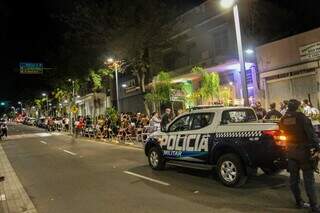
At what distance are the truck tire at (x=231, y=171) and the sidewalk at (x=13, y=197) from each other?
420 centimetres

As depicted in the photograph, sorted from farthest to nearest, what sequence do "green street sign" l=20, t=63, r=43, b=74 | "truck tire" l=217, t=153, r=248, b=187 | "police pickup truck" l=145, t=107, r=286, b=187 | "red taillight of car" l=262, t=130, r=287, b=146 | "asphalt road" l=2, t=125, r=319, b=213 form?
→ "green street sign" l=20, t=63, r=43, b=74 → "truck tire" l=217, t=153, r=248, b=187 → "police pickup truck" l=145, t=107, r=286, b=187 → "red taillight of car" l=262, t=130, r=287, b=146 → "asphalt road" l=2, t=125, r=319, b=213

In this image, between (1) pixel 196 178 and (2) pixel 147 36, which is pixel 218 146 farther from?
(2) pixel 147 36

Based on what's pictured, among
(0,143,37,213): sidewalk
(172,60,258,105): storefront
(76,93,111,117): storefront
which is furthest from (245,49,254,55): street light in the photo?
(76,93,111,117): storefront

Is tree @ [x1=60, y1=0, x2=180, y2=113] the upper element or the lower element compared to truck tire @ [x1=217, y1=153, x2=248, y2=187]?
upper

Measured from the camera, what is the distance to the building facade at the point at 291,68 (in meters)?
20.4

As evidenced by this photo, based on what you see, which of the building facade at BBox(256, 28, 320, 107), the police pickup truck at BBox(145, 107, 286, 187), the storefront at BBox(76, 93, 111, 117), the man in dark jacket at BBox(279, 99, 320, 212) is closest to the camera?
the man in dark jacket at BBox(279, 99, 320, 212)

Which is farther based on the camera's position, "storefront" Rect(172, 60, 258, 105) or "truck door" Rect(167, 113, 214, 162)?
"storefront" Rect(172, 60, 258, 105)

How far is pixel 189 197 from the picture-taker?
9438 millimetres

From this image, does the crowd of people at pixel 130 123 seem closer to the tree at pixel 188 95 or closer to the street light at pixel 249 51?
the tree at pixel 188 95

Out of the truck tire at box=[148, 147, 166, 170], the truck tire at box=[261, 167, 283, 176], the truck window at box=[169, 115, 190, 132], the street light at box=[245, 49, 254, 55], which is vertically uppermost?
the street light at box=[245, 49, 254, 55]

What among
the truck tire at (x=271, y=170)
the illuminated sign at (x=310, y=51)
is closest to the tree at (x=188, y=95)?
the illuminated sign at (x=310, y=51)

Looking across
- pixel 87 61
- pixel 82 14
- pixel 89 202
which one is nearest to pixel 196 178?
pixel 89 202

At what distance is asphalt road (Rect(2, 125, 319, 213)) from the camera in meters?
8.65

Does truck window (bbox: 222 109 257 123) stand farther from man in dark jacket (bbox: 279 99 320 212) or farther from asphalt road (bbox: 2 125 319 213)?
man in dark jacket (bbox: 279 99 320 212)
